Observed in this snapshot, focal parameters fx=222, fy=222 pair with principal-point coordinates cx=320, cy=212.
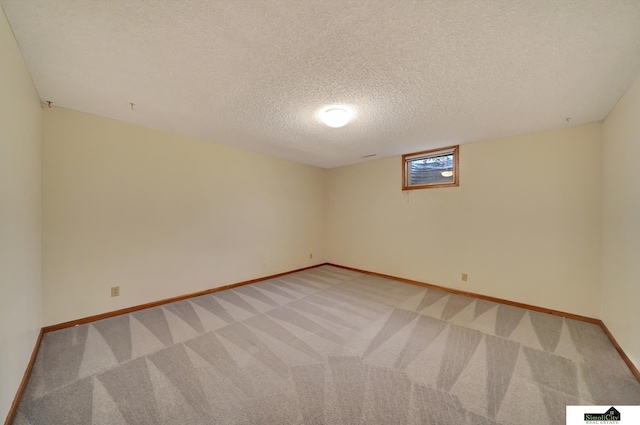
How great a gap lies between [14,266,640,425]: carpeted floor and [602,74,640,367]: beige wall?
0.92 feet

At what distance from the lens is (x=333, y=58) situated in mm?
1557

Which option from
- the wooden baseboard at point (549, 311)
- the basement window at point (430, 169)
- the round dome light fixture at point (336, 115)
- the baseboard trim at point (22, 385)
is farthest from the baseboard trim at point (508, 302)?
the baseboard trim at point (22, 385)

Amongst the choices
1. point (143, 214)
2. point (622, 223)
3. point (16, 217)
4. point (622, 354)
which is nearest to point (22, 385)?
point (16, 217)

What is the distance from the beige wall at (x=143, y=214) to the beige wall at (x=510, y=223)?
2.48 meters

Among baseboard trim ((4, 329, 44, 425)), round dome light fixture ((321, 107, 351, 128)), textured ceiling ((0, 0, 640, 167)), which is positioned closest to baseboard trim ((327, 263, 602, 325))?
textured ceiling ((0, 0, 640, 167))

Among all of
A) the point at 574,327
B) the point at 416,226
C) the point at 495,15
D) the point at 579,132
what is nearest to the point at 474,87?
the point at 495,15

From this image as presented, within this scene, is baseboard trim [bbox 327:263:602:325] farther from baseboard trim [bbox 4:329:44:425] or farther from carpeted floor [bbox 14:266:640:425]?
baseboard trim [bbox 4:329:44:425]

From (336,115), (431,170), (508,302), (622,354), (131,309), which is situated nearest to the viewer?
(622,354)

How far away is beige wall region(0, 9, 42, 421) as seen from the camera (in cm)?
128

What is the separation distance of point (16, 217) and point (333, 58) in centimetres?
243

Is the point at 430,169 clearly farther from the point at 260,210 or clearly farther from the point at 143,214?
the point at 143,214

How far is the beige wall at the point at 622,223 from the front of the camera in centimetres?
181

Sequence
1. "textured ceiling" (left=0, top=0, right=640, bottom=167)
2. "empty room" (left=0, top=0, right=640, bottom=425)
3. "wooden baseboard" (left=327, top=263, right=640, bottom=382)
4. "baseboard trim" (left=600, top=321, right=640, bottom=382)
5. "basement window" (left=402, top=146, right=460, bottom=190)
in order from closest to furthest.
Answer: "textured ceiling" (left=0, top=0, right=640, bottom=167) < "empty room" (left=0, top=0, right=640, bottom=425) < "baseboard trim" (left=600, top=321, right=640, bottom=382) < "wooden baseboard" (left=327, top=263, right=640, bottom=382) < "basement window" (left=402, top=146, right=460, bottom=190)

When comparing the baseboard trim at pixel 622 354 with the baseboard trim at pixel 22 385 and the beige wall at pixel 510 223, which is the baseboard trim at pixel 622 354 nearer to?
the beige wall at pixel 510 223
